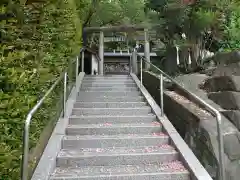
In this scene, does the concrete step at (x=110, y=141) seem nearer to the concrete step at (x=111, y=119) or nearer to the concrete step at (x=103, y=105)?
the concrete step at (x=111, y=119)

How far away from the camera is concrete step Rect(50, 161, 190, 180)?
296 cm

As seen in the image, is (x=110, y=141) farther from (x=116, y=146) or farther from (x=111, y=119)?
(x=111, y=119)

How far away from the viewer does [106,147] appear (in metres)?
3.71

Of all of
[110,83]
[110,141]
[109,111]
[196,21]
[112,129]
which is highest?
[196,21]

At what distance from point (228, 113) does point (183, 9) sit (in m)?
4.23

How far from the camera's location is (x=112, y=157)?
333 cm

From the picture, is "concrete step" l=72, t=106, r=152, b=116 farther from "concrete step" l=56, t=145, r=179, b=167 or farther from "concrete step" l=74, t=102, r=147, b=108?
"concrete step" l=56, t=145, r=179, b=167

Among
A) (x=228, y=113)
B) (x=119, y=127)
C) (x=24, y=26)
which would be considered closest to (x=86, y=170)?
(x=119, y=127)

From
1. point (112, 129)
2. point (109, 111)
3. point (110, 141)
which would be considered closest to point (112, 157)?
point (110, 141)

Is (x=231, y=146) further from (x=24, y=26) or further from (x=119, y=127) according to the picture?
(x=24, y=26)

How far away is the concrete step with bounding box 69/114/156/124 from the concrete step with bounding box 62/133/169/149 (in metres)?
0.58

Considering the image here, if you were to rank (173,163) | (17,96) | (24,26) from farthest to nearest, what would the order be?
(173,163), (24,26), (17,96)

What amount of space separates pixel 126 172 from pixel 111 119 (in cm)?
145

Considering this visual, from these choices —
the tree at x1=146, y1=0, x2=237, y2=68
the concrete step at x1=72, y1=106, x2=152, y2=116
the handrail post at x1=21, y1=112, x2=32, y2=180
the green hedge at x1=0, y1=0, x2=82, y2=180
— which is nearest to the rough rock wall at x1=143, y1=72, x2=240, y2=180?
the concrete step at x1=72, y1=106, x2=152, y2=116
